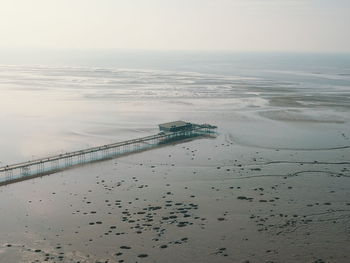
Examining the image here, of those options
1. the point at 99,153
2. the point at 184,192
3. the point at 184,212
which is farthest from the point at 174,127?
the point at 184,212

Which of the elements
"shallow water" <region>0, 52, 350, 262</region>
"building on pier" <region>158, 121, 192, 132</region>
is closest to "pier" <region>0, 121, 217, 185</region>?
"building on pier" <region>158, 121, 192, 132</region>

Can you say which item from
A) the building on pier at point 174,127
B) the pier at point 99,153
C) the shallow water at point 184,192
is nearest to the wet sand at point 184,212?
the shallow water at point 184,192

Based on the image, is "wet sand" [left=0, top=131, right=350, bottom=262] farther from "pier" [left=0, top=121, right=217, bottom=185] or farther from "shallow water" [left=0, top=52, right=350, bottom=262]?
"pier" [left=0, top=121, right=217, bottom=185]

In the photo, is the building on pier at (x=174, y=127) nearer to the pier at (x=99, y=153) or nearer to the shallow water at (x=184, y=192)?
the pier at (x=99, y=153)

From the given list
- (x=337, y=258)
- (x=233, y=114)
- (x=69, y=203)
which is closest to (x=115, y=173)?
(x=69, y=203)

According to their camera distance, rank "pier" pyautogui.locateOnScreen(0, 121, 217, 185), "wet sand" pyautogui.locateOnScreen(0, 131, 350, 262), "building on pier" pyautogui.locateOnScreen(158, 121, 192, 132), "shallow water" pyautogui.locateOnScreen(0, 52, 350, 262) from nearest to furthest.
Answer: "wet sand" pyautogui.locateOnScreen(0, 131, 350, 262), "shallow water" pyautogui.locateOnScreen(0, 52, 350, 262), "pier" pyautogui.locateOnScreen(0, 121, 217, 185), "building on pier" pyautogui.locateOnScreen(158, 121, 192, 132)

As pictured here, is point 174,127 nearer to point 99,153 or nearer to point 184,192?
point 99,153

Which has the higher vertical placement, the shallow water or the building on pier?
the building on pier
